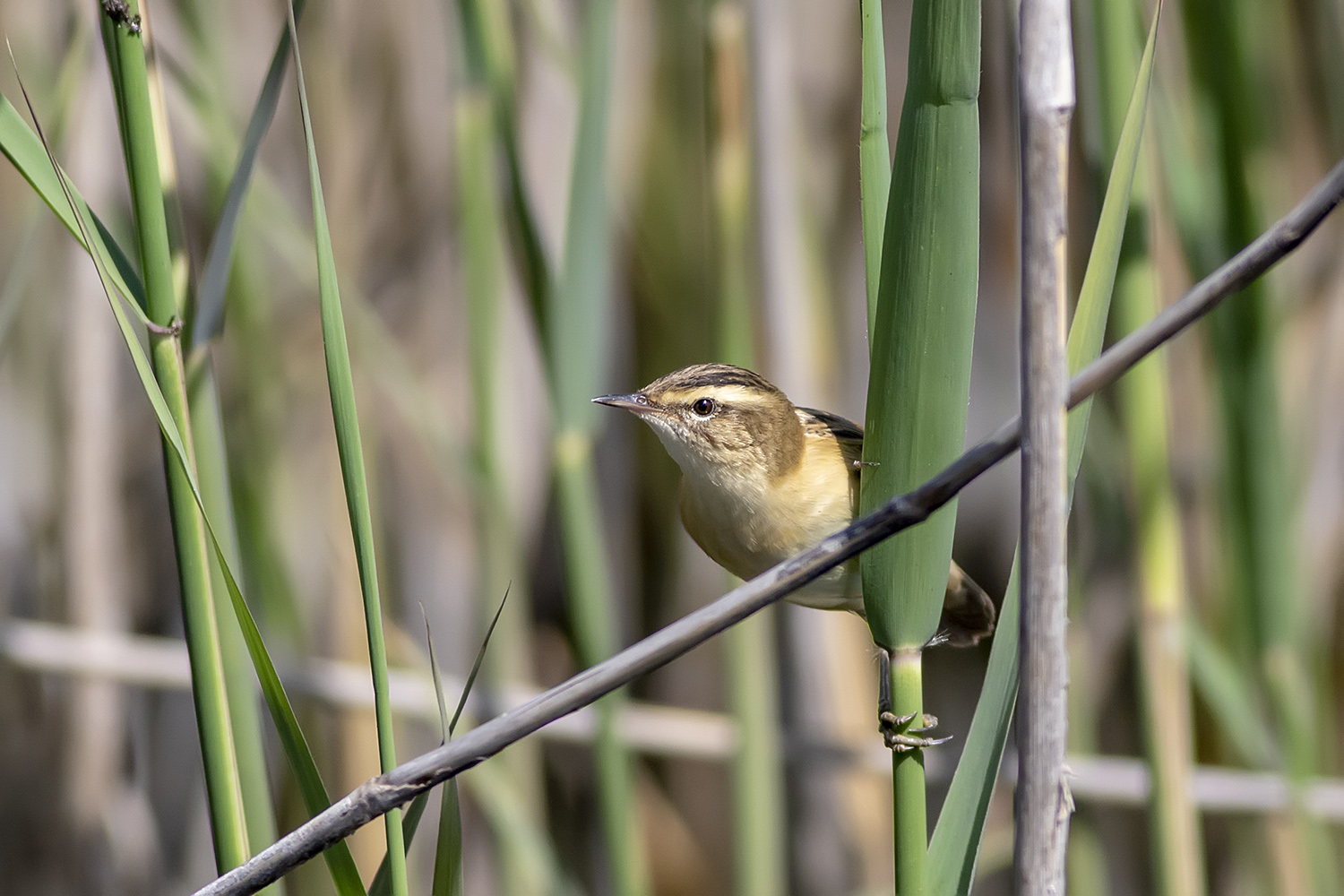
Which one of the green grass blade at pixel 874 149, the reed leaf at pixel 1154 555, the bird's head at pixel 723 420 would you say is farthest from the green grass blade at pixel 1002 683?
the bird's head at pixel 723 420

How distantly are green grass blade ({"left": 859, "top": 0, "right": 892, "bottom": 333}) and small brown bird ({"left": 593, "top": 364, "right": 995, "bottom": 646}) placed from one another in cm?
47

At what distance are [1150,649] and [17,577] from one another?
5.99 feet

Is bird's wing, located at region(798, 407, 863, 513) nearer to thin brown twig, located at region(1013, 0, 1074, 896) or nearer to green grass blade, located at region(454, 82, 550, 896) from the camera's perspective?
green grass blade, located at region(454, 82, 550, 896)

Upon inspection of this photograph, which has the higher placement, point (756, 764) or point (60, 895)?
point (756, 764)

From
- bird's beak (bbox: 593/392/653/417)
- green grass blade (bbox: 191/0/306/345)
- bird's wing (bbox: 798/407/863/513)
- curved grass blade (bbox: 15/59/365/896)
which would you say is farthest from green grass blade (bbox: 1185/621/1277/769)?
green grass blade (bbox: 191/0/306/345)

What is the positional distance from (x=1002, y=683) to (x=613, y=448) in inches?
52.9

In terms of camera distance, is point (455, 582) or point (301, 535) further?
point (455, 582)

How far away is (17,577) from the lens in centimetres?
199

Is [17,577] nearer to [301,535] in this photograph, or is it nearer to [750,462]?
[301,535]

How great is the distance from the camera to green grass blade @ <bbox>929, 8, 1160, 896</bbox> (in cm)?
73

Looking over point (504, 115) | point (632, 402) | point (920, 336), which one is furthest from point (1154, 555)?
point (504, 115)

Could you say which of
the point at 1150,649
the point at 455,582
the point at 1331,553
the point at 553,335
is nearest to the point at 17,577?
the point at 455,582

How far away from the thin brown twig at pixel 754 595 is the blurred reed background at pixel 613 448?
549 mm

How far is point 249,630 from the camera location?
2.32 feet
